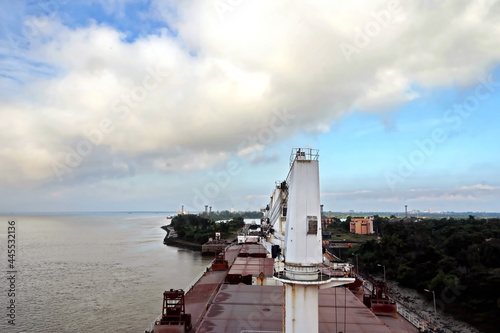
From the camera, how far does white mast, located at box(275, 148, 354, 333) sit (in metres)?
11.7

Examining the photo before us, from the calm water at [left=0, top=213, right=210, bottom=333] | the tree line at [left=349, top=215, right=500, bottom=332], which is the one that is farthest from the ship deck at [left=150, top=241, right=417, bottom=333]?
the tree line at [left=349, top=215, right=500, bottom=332]

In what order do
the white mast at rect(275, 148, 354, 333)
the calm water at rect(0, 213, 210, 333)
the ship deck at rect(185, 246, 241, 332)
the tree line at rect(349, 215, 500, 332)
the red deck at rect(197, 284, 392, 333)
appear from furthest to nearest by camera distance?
the tree line at rect(349, 215, 500, 332) → the calm water at rect(0, 213, 210, 333) → the ship deck at rect(185, 246, 241, 332) → the red deck at rect(197, 284, 392, 333) → the white mast at rect(275, 148, 354, 333)

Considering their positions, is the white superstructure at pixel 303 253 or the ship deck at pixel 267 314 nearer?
the white superstructure at pixel 303 253

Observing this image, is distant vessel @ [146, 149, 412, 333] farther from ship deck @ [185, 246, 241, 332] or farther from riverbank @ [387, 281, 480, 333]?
riverbank @ [387, 281, 480, 333]

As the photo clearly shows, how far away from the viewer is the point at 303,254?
11898mm

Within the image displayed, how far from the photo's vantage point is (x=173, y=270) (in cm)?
5306

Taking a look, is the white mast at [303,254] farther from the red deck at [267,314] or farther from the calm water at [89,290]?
the calm water at [89,290]

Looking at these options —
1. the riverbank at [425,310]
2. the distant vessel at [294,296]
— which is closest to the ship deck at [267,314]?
the distant vessel at [294,296]

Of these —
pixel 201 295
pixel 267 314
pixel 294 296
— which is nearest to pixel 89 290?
pixel 201 295

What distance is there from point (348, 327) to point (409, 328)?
842cm

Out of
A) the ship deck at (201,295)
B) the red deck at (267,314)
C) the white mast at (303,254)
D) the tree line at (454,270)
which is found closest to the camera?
the white mast at (303,254)

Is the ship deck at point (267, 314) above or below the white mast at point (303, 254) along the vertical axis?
below

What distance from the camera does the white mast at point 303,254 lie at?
38.4ft

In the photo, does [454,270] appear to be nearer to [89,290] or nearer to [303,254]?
[303,254]
